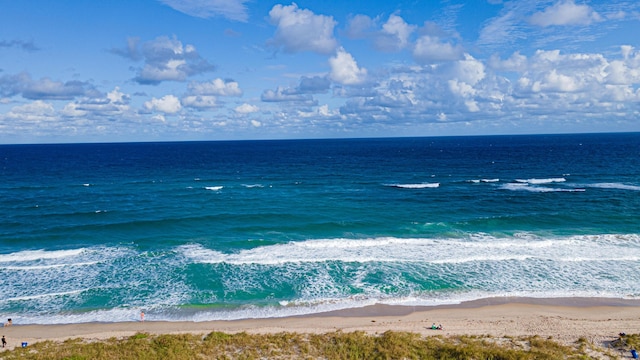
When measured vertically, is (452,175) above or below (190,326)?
above

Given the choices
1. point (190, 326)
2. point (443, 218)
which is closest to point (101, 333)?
point (190, 326)

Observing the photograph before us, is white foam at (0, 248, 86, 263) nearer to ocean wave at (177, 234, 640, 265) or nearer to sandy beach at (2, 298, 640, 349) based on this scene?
ocean wave at (177, 234, 640, 265)

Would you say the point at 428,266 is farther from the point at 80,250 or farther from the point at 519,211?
the point at 80,250

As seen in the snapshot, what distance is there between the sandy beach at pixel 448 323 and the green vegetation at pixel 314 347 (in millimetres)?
1537

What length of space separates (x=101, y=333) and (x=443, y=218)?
37798 mm

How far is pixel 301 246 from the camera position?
3981 centimetres

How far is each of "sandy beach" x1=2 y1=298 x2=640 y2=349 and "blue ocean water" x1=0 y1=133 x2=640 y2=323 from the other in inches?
44.0

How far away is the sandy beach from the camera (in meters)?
23.6

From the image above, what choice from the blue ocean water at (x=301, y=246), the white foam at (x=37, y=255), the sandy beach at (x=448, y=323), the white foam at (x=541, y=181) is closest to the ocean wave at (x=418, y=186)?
the blue ocean water at (x=301, y=246)

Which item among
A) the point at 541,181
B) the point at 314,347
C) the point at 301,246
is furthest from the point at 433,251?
the point at 541,181

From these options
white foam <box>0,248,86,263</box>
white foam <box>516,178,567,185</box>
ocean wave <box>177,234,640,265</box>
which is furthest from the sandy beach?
white foam <box>516,178,567,185</box>

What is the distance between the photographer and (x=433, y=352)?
2011cm

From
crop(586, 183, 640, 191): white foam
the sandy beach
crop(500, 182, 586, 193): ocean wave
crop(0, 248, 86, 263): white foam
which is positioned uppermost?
crop(586, 183, 640, 191): white foam

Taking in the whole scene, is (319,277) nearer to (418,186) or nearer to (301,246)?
(301,246)
